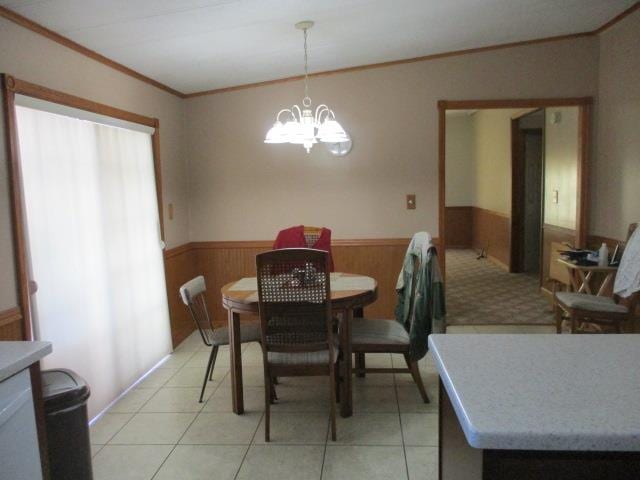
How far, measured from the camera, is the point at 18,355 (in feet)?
5.25

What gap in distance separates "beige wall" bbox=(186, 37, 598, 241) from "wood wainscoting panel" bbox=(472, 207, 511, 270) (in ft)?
10.2

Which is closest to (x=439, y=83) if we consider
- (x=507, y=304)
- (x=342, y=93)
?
(x=342, y=93)

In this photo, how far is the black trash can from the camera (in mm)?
1980

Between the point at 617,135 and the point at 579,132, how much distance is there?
44 centimetres

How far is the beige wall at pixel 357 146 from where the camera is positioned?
4.35m

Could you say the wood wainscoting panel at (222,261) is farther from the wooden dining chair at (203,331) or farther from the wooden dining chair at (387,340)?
the wooden dining chair at (387,340)

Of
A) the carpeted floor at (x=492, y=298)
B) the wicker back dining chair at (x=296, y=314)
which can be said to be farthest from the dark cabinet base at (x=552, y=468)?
the carpeted floor at (x=492, y=298)

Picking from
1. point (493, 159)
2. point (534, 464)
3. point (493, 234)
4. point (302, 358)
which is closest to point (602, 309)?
point (302, 358)

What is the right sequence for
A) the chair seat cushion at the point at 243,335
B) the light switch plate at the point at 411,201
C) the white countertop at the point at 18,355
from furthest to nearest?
the light switch plate at the point at 411,201, the chair seat cushion at the point at 243,335, the white countertop at the point at 18,355

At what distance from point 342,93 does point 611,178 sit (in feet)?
7.73

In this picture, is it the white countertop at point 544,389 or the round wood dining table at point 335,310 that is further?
the round wood dining table at point 335,310

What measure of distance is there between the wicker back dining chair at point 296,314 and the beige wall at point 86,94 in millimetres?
1201

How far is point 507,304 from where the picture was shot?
17.5ft

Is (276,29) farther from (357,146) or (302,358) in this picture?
(302,358)
